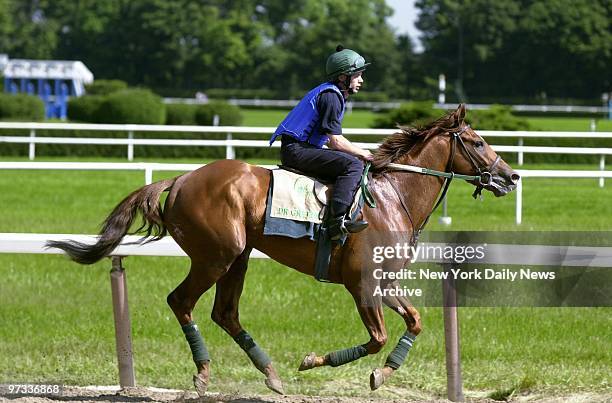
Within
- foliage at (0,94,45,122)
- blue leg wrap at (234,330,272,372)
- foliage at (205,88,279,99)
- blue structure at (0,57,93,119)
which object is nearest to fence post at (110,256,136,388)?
blue leg wrap at (234,330,272,372)

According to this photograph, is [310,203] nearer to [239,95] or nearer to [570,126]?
[570,126]

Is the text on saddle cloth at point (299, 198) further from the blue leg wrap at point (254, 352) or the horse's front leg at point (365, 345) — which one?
the blue leg wrap at point (254, 352)

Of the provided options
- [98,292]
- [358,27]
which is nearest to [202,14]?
[358,27]

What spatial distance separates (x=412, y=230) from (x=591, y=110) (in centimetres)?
4797

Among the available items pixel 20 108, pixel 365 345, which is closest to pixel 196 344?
pixel 365 345

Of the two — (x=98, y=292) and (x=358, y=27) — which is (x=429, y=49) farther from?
(x=98, y=292)

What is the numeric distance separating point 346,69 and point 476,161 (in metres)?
0.90

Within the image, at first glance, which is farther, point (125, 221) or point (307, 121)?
point (125, 221)

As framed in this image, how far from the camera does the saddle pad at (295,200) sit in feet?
19.3

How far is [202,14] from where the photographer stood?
85125 millimetres

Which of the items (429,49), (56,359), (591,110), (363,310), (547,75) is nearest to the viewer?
(363,310)

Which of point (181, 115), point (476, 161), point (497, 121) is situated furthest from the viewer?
point (181, 115)

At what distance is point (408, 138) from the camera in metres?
6.36

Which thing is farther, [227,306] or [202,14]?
[202,14]
